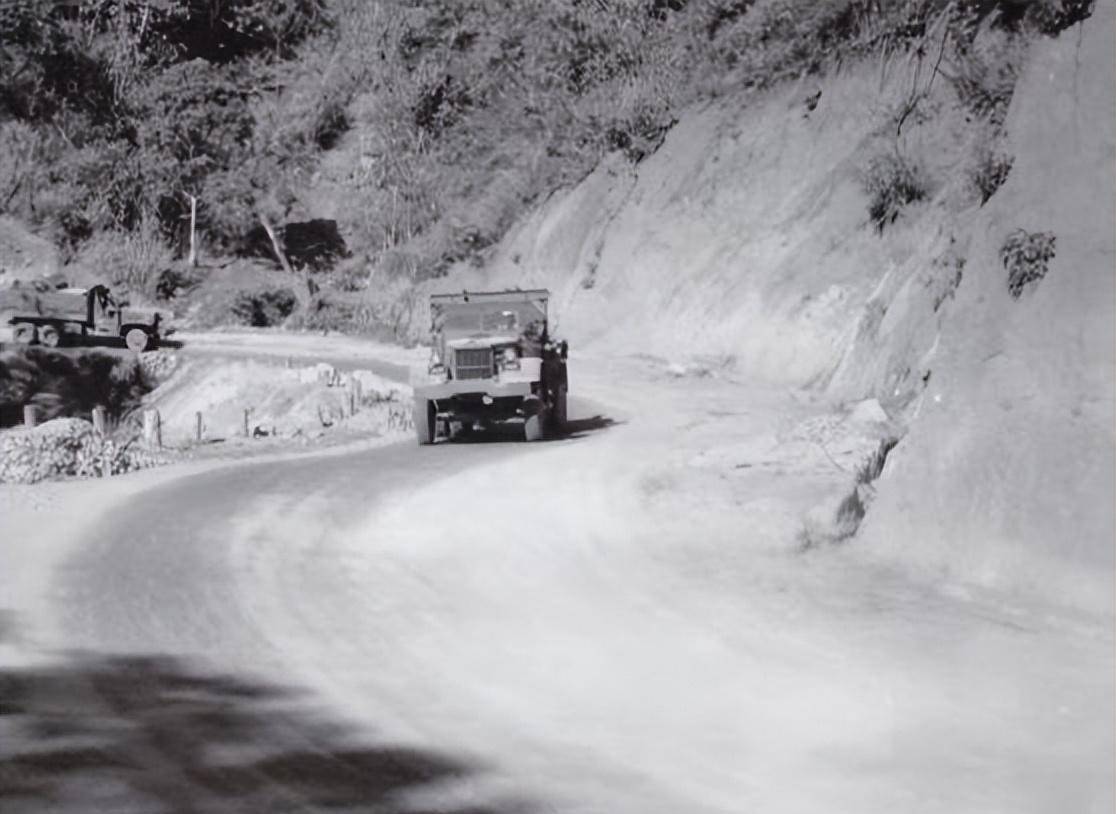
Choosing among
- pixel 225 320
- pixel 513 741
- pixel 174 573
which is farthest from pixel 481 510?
pixel 225 320

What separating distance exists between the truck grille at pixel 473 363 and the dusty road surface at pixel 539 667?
564 centimetres

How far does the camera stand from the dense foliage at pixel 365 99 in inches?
1389

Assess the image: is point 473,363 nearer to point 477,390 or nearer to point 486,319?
point 477,390

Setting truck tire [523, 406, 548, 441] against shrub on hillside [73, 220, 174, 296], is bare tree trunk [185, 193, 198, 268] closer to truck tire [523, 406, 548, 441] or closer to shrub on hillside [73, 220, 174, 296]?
shrub on hillside [73, 220, 174, 296]

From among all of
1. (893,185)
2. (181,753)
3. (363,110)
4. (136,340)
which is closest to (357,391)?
(893,185)

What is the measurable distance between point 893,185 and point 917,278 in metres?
5.71

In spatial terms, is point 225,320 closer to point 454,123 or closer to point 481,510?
point 454,123

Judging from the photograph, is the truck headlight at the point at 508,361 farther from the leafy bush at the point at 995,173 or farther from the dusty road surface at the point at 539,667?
the leafy bush at the point at 995,173

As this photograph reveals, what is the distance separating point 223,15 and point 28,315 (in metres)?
38.5

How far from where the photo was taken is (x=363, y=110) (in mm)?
60469

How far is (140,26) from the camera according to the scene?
6625cm

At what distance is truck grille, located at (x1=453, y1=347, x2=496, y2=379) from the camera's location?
66.4ft

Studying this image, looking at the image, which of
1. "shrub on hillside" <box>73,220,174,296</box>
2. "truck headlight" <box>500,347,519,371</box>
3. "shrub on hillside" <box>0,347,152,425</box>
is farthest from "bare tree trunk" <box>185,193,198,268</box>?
"truck headlight" <box>500,347,519,371</box>

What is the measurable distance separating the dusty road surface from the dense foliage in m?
16.4
